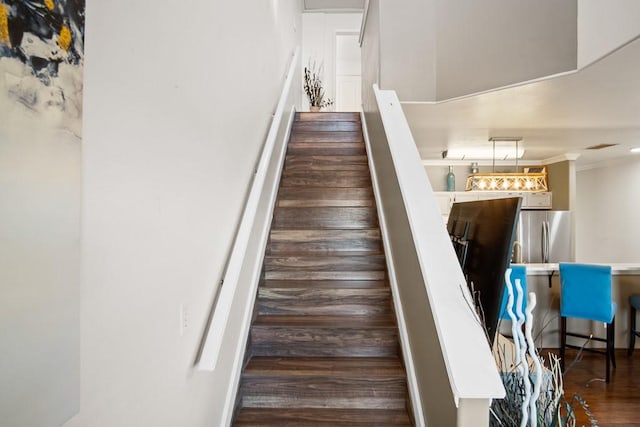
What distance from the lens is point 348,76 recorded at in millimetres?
7551

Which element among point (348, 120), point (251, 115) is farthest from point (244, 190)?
point (348, 120)

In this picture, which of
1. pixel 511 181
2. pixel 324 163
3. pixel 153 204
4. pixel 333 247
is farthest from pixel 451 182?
pixel 153 204

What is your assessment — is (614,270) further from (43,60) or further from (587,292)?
(43,60)

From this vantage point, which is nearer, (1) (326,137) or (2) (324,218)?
(2) (324,218)

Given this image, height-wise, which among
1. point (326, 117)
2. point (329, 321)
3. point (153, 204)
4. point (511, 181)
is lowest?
point (329, 321)

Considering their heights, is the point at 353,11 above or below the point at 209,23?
above

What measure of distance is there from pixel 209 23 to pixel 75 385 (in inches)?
57.3

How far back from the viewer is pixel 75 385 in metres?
0.79

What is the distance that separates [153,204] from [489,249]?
1.28 meters

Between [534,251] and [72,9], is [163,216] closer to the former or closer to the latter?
[72,9]

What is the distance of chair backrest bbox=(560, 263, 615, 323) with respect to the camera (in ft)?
12.7

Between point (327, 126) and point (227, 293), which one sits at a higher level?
point (327, 126)

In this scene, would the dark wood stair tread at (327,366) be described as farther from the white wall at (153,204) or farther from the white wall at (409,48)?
the white wall at (409,48)

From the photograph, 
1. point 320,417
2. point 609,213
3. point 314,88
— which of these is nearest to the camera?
point 320,417
